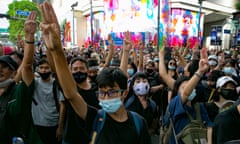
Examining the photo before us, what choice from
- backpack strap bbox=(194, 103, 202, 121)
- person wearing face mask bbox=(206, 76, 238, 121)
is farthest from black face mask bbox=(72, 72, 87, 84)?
person wearing face mask bbox=(206, 76, 238, 121)

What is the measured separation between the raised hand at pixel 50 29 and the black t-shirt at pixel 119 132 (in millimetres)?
520

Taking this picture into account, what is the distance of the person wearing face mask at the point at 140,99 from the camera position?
3307 mm

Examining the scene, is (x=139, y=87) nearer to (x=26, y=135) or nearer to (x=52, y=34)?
(x=26, y=135)

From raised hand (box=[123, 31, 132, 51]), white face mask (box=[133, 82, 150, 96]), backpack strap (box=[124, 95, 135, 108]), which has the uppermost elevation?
raised hand (box=[123, 31, 132, 51])

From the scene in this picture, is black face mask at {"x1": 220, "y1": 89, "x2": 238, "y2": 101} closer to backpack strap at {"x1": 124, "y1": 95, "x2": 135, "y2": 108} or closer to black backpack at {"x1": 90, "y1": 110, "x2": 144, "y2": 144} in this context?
backpack strap at {"x1": 124, "y1": 95, "x2": 135, "y2": 108}

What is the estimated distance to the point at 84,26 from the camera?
3916cm

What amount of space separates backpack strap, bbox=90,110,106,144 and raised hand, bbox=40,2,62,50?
55 centimetres

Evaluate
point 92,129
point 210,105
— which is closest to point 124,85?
point 92,129

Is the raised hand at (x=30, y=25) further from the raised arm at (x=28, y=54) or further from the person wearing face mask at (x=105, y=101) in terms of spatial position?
the person wearing face mask at (x=105, y=101)

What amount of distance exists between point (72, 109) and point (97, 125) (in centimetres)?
69

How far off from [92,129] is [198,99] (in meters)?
1.63

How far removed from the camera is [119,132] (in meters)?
1.70

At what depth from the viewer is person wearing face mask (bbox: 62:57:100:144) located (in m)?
2.20

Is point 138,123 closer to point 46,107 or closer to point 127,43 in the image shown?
point 46,107
